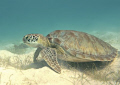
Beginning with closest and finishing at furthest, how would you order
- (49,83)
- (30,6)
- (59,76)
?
(49,83) < (59,76) < (30,6)

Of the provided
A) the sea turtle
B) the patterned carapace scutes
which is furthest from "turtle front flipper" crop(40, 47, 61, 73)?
A: the patterned carapace scutes

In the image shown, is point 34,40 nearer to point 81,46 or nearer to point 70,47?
point 70,47

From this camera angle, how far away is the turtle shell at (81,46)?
3.56m

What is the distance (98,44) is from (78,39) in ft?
3.11

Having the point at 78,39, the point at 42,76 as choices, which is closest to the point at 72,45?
the point at 78,39

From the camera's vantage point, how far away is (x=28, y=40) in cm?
371

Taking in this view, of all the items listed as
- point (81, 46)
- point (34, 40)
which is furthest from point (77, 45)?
point (34, 40)

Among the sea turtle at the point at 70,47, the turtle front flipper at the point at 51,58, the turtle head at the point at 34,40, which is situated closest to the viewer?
the turtle front flipper at the point at 51,58

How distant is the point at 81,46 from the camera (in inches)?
147

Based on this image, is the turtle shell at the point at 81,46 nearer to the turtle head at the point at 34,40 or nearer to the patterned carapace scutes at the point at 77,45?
the patterned carapace scutes at the point at 77,45

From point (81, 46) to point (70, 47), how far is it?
1.46 feet

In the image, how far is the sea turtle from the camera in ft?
11.4

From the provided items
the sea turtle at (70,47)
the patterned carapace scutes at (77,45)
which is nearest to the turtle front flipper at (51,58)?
the sea turtle at (70,47)

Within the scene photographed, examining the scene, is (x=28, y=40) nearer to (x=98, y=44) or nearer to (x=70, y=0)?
(x=98, y=44)
